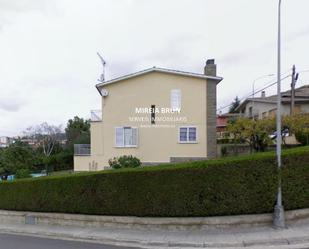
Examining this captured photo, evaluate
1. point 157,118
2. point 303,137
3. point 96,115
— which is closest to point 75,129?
point 96,115

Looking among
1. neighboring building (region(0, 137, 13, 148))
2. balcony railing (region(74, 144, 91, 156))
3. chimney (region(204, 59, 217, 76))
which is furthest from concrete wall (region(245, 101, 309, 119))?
neighboring building (region(0, 137, 13, 148))

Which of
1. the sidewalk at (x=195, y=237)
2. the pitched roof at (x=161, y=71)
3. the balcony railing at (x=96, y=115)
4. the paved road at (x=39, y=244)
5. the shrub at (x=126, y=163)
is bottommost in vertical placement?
the paved road at (x=39, y=244)

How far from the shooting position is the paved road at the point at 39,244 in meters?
8.23

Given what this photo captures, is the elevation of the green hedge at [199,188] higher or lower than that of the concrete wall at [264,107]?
lower

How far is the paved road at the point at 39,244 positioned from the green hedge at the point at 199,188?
5.15 feet

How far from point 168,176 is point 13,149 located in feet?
68.9

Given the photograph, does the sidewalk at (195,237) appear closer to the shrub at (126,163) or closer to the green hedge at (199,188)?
the green hedge at (199,188)

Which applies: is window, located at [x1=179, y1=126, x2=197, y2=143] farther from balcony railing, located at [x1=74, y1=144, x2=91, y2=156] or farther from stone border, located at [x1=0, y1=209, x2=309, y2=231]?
stone border, located at [x1=0, y1=209, x2=309, y2=231]

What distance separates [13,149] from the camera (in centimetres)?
2577

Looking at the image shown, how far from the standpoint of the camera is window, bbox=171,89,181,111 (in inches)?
845

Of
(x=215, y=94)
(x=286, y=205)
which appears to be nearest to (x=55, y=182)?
(x=286, y=205)

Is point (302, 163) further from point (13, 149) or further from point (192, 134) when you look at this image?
point (13, 149)

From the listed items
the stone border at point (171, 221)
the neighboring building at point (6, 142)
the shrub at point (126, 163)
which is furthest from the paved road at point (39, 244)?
the neighboring building at point (6, 142)

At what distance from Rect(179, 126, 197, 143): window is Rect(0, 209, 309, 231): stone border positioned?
474 inches
